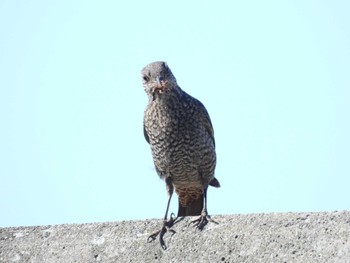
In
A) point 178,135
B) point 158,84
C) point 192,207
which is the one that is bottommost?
point 192,207

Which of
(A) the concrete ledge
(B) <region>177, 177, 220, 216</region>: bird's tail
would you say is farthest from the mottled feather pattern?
(A) the concrete ledge

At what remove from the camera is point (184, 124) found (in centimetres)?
694

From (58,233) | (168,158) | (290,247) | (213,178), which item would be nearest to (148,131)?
(168,158)

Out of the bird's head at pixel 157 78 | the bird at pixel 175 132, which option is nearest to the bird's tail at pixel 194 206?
the bird at pixel 175 132

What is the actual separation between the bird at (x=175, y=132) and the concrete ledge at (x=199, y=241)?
8.93 feet

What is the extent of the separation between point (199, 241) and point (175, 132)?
3118 mm

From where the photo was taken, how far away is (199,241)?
151 inches

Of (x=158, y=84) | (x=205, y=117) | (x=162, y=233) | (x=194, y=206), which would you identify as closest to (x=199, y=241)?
(x=162, y=233)

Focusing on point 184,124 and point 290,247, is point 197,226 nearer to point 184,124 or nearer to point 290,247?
point 290,247

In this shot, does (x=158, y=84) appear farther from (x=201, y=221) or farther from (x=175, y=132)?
(x=201, y=221)

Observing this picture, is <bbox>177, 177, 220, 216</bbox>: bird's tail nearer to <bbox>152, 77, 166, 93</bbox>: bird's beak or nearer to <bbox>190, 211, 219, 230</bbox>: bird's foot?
<bbox>152, 77, 166, 93</bbox>: bird's beak

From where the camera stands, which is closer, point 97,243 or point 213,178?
point 97,243

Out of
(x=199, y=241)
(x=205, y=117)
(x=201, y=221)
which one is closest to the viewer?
(x=199, y=241)

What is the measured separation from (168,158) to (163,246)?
3.11 metres
